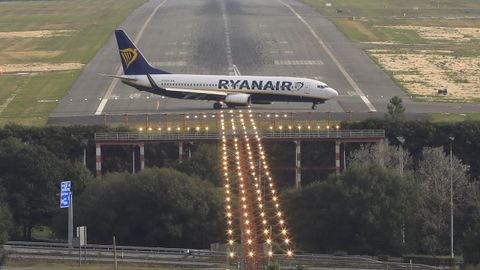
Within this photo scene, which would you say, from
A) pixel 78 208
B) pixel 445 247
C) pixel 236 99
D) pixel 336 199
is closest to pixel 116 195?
pixel 78 208

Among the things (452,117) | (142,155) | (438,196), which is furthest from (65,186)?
(452,117)

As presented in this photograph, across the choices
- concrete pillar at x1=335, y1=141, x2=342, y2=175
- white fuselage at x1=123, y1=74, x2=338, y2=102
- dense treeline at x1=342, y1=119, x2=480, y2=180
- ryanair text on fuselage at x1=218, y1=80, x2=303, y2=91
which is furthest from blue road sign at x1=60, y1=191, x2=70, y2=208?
ryanair text on fuselage at x1=218, y1=80, x2=303, y2=91

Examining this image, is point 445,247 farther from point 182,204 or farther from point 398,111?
point 398,111

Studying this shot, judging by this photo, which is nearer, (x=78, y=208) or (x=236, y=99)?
(x=78, y=208)

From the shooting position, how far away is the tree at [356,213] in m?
114

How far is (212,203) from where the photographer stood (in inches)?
4574

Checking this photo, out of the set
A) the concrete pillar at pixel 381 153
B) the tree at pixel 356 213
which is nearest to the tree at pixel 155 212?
the tree at pixel 356 213

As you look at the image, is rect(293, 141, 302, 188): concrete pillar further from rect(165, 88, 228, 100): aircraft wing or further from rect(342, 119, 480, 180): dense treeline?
rect(165, 88, 228, 100): aircraft wing

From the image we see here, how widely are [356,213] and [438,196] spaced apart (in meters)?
11.8

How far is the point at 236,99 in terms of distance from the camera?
164m

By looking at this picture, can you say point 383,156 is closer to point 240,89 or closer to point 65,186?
point 65,186

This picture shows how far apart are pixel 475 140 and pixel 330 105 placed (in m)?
31.3

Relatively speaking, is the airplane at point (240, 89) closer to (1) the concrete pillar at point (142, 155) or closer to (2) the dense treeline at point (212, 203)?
(1) the concrete pillar at point (142, 155)

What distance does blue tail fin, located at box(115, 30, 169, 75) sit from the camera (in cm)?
17338
